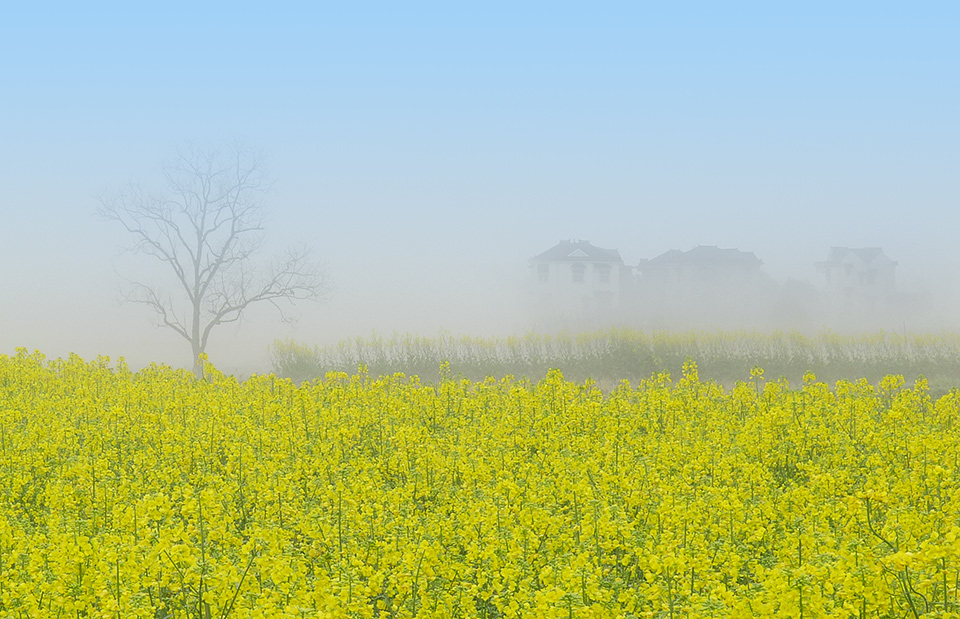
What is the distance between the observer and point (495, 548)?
5113mm

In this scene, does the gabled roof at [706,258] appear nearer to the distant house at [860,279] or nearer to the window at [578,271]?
the distant house at [860,279]

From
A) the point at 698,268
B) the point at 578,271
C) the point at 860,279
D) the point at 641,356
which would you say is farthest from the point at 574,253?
the point at 641,356

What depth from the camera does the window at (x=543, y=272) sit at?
51344mm

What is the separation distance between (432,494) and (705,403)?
218 inches

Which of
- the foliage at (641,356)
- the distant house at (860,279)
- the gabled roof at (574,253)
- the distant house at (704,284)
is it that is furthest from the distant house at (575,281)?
the foliage at (641,356)

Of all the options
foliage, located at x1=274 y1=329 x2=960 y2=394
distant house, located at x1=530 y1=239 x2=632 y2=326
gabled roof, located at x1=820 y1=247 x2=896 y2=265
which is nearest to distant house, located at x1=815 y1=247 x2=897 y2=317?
gabled roof, located at x1=820 y1=247 x2=896 y2=265

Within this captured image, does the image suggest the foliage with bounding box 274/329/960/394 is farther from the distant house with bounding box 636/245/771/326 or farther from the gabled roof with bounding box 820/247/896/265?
the gabled roof with bounding box 820/247/896/265

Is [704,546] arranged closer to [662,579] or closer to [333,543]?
[662,579]

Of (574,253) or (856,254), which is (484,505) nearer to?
(574,253)

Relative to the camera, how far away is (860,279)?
60.5 meters

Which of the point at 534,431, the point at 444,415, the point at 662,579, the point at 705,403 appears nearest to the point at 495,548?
the point at 662,579

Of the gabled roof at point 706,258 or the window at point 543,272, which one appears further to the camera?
the gabled roof at point 706,258

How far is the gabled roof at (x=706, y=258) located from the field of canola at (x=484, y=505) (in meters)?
46.1

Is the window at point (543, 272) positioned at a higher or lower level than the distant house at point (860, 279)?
higher
